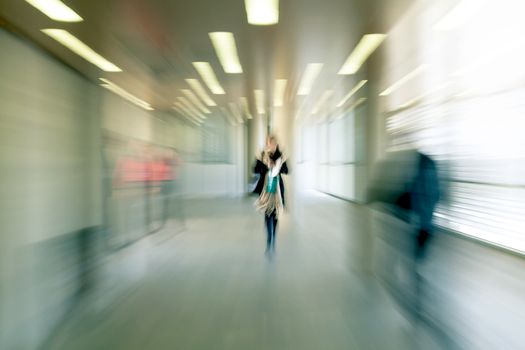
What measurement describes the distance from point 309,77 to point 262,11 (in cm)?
348

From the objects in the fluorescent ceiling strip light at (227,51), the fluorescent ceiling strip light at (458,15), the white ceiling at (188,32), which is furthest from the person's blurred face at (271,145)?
the fluorescent ceiling strip light at (458,15)

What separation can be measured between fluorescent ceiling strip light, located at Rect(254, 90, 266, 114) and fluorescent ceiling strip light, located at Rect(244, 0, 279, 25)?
15.6ft

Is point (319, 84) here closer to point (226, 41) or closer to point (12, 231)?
point (226, 41)

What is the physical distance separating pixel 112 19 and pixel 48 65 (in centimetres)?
91

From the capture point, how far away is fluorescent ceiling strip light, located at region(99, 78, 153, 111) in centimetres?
519

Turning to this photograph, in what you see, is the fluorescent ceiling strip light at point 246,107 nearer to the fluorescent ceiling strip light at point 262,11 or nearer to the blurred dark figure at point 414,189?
the fluorescent ceiling strip light at point 262,11

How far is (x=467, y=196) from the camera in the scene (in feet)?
14.5

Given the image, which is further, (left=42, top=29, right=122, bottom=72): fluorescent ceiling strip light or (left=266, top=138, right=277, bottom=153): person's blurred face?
(left=266, top=138, right=277, bottom=153): person's blurred face

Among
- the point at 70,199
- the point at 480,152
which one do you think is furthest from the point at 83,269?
the point at 480,152

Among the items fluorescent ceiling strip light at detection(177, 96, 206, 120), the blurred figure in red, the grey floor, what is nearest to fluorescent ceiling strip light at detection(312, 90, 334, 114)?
fluorescent ceiling strip light at detection(177, 96, 206, 120)

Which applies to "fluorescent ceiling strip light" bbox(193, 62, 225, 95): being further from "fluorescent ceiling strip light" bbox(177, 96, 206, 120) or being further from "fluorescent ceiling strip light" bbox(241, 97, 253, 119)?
"fluorescent ceiling strip light" bbox(241, 97, 253, 119)

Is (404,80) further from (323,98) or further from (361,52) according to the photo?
(323,98)

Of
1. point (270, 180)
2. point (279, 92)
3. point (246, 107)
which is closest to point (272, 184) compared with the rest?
point (270, 180)

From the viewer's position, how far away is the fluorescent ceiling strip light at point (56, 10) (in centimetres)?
360
